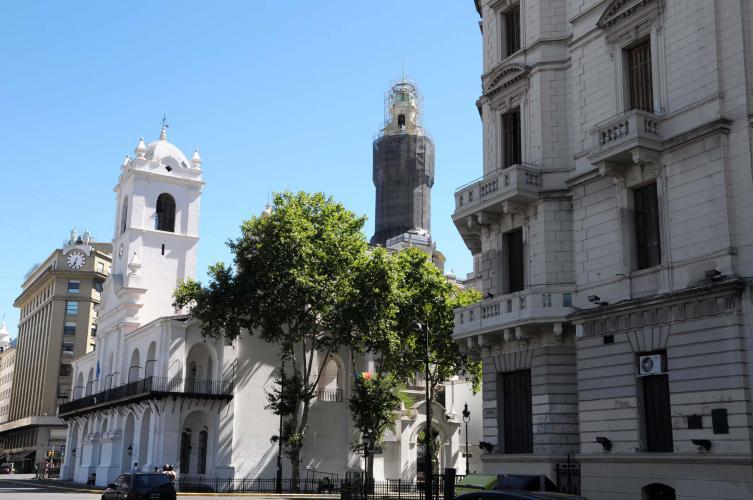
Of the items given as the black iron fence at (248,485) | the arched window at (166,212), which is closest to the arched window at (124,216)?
the arched window at (166,212)

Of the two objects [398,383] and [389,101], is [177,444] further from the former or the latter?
[389,101]

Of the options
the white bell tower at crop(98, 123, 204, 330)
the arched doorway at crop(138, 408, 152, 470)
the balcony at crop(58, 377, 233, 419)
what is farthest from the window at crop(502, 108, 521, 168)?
the white bell tower at crop(98, 123, 204, 330)

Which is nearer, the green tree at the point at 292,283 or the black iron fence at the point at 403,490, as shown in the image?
the black iron fence at the point at 403,490

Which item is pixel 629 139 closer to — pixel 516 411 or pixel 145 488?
pixel 516 411

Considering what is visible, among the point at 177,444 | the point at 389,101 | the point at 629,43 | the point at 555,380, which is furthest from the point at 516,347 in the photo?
the point at 389,101

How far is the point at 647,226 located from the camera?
78.9 ft

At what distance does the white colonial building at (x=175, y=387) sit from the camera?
2030 inches

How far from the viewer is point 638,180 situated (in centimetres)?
2411

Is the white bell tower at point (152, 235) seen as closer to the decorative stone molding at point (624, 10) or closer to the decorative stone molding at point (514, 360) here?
the decorative stone molding at point (514, 360)

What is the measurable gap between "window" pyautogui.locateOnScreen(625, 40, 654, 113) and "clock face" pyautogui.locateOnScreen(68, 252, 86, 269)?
3882 inches

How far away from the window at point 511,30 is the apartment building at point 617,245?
8 centimetres

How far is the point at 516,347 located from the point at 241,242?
79.5 feet

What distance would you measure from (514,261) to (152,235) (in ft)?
133

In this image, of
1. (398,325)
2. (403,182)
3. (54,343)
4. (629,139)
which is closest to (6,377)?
(54,343)
